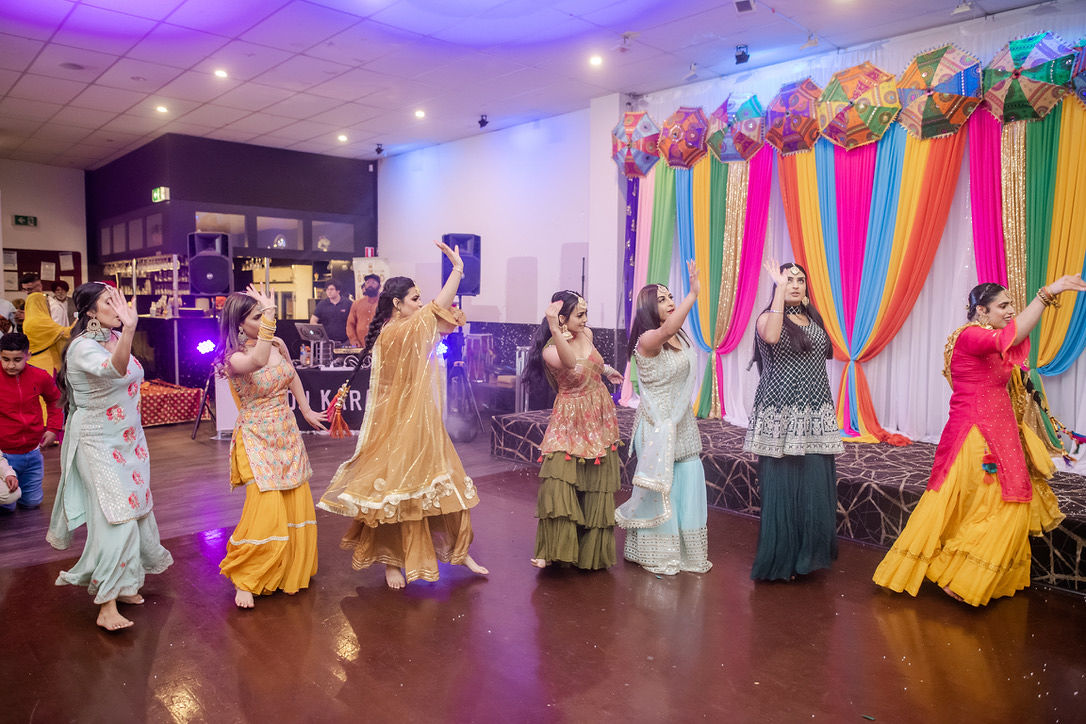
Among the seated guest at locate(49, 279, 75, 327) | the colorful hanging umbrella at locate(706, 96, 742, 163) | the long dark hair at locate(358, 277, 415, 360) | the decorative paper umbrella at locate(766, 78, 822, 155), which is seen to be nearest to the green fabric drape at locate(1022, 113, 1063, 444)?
the decorative paper umbrella at locate(766, 78, 822, 155)

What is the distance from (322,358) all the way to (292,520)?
4.75m

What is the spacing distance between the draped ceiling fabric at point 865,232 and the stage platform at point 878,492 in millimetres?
763

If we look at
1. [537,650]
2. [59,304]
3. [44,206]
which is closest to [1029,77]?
[537,650]

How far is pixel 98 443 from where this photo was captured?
3221 millimetres

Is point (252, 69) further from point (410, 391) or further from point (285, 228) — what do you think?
point (410, 391)

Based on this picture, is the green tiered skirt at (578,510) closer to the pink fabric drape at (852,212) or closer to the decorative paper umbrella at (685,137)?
the pink fabric drape at (852,212)

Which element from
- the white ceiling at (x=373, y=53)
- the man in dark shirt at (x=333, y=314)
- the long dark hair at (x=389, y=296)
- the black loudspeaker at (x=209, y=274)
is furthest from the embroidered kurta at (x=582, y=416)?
the black loudspeaker at (x=209, y=274)

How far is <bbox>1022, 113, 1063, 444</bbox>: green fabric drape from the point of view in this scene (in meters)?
4.88

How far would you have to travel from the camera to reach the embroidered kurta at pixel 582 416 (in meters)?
3.87

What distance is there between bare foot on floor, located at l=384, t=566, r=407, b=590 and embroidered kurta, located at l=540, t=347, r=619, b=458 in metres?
0.92

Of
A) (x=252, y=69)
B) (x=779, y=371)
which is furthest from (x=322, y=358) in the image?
(x=779, y=371)

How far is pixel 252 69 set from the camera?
6.88 m

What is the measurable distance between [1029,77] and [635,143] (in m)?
3.19

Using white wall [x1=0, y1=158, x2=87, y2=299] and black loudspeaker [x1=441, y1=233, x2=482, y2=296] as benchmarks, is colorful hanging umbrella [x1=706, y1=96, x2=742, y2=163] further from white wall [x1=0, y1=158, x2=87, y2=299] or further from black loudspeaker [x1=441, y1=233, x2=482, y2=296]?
white wall [x1=0, y1=158, x2=87, y2=299]
